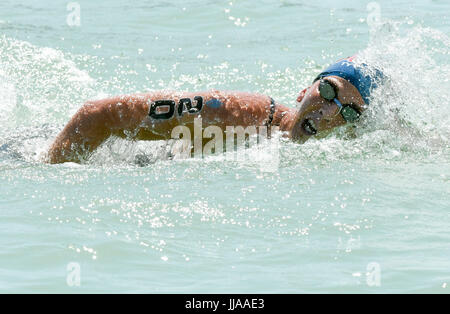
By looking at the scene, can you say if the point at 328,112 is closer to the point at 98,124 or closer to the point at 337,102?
the point at 337,102

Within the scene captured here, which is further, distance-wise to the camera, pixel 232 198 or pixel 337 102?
pixel 337 102

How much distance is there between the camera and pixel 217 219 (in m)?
4.18

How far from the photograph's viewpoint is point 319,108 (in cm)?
530

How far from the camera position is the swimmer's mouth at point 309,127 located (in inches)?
211

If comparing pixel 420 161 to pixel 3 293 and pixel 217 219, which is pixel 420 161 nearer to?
pixel 217 219

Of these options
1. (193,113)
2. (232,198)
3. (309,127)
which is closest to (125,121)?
(193,113)

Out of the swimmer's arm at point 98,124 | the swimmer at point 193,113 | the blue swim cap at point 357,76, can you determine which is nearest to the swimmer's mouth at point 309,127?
the swimmer at point 193,113

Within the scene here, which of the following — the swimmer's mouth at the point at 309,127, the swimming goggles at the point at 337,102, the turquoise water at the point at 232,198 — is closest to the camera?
the turquoise water at the point at 232,198

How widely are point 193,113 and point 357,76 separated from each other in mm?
1156

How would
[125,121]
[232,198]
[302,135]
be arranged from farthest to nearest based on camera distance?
[302,135], [125,121], [232,198]

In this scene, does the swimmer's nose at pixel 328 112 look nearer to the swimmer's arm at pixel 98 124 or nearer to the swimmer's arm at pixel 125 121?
the swimmer's arm at pixel 125 121

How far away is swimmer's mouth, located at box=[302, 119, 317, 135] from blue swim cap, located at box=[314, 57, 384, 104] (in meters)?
0.33
